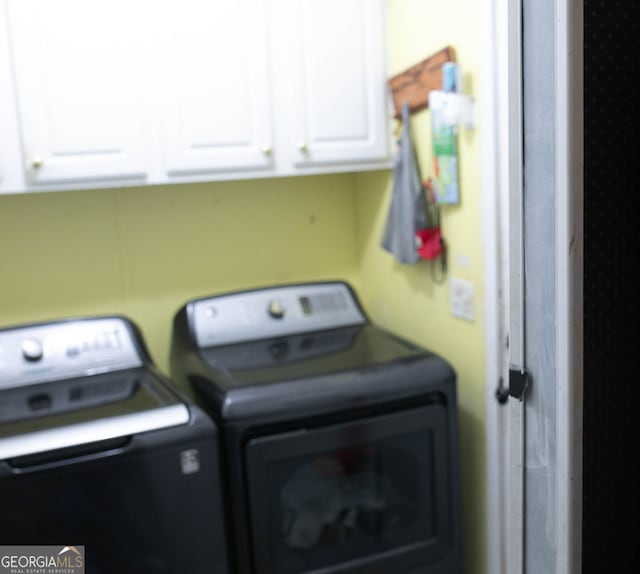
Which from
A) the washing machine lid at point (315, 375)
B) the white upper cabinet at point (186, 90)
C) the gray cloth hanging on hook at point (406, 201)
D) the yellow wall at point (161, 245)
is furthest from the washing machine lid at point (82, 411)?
the gray cloth hanging on hook at point (406, 201)

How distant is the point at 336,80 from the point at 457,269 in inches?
26.5

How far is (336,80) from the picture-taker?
2.00 m

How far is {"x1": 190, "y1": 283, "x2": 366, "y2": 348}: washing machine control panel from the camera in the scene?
209 cm

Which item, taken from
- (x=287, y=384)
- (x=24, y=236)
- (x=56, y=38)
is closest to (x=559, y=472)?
(x=287, y=384)

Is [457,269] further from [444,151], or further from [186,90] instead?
[186,90]

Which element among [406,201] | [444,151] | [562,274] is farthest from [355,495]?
[562,274]

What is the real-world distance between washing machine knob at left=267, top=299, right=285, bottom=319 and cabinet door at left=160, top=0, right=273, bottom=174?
457 mm

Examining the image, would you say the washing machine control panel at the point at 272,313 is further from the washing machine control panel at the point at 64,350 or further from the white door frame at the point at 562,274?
the white door frame at the point at 562,274

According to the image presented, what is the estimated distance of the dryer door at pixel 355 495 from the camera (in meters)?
1.62

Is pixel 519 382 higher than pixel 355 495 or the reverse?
higher

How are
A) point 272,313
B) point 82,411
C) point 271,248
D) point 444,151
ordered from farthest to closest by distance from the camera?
point 271,248
point 272,313
point 444,151
point 82,411

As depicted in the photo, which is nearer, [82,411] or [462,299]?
[82,411]

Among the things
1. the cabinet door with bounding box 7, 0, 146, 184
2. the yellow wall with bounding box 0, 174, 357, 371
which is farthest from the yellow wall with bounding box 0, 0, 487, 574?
the cabinet door with bounding box 7, 0, 146, 184

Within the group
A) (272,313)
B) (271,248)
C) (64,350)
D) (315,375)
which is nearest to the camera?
(315,375)
